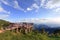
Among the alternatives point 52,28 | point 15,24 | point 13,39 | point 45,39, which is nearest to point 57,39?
point 52,28

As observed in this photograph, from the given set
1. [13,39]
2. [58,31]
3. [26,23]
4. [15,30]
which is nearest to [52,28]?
[58,31]

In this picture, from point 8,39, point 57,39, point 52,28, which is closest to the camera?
point 8,39

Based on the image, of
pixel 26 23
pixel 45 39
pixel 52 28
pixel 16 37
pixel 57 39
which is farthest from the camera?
pixel 52 28

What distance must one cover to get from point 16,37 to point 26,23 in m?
1.18

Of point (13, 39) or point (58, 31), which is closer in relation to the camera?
point (13, 39)

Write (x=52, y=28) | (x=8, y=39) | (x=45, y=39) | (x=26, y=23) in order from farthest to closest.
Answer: (x=52, y=28), (x=26, y=23), (x=45, y=39), (x=8, y=39)

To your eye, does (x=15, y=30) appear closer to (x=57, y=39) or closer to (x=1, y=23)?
(x=1, y=23)

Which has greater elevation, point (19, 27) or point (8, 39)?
point (19, 27)

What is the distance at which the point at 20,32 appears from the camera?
5992mm

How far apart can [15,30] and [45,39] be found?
1.15 meters

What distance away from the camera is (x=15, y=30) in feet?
19.5

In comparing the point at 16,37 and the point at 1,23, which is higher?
the point at 1,23

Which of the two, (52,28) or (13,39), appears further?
(52,28)

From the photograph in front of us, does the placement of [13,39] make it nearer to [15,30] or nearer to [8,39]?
[8,39]
